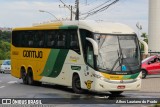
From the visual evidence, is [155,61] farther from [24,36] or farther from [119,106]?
[119,106]

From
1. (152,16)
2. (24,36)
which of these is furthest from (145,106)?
(152,16)

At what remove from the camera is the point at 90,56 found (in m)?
21.3

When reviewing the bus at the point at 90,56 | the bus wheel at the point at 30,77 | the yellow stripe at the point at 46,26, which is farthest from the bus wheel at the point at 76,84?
the bus wheel at the point at 30,77

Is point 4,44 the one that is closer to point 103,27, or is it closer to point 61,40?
point 61,40

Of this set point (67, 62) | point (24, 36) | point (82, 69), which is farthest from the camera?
point (24, 36)

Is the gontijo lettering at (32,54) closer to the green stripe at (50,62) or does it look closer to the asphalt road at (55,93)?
the green stripe at (50,62)

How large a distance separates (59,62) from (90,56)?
343 centimetres

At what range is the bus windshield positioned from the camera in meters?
20.8

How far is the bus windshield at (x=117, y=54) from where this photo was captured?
68.3 feet

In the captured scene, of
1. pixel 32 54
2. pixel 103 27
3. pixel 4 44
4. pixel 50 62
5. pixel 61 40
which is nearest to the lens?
pixel 103 27

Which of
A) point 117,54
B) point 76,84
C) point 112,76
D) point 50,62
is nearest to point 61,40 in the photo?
point 50,62

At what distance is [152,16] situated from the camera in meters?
84.2

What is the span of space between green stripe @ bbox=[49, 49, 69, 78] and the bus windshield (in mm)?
2925

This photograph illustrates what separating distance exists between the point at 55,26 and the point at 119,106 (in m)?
9.51
